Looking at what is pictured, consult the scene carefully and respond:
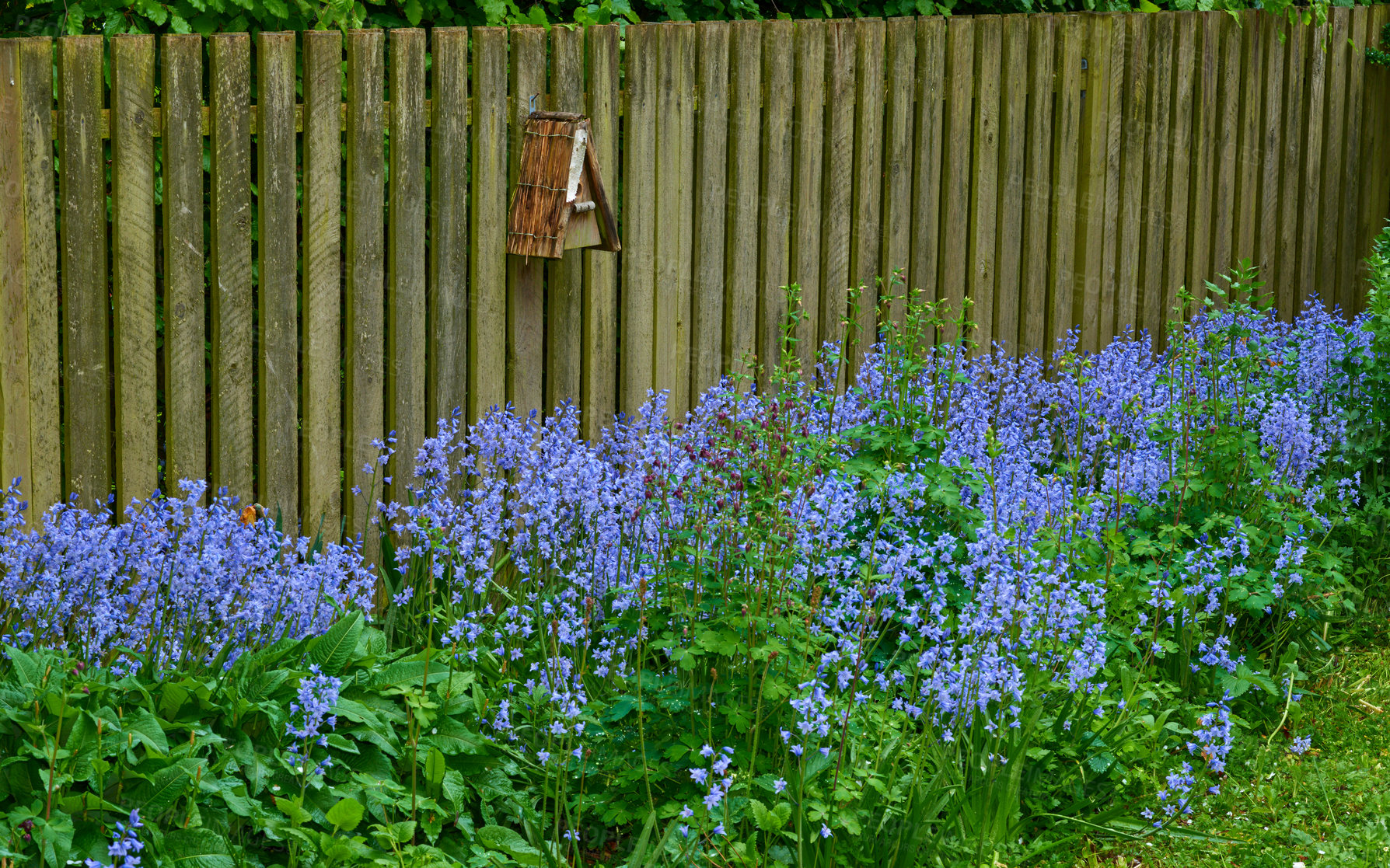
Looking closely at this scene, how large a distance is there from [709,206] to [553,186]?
0.80m

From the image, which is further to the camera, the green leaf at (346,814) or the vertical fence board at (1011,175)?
the vertical fence board at (1011,175)

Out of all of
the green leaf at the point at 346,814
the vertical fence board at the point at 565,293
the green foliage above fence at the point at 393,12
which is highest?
the green foliage above fence at the point at 393,12

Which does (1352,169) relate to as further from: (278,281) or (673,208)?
(278,281)

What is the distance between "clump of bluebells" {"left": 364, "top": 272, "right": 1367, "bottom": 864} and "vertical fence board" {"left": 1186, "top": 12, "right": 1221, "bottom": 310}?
1.93m

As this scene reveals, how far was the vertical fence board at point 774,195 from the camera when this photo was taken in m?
5.24

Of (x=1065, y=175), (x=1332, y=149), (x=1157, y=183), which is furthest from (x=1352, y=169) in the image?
(x=1065, y=175)

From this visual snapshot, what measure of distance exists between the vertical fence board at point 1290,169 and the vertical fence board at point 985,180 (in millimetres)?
2209

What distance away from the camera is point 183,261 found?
4.01 metres

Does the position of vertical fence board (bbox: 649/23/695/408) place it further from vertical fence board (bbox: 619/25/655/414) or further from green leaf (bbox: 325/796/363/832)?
green leaf (bbox: 325/796/363/832)

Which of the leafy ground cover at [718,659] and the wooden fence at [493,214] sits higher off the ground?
the wooden fence at [493,214]

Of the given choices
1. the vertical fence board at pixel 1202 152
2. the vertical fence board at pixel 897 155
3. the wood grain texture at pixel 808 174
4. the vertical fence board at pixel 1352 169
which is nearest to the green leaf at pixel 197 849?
the wood grain texture at pixel 808 174

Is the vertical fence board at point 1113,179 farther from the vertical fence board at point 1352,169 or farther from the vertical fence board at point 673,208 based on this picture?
the vertical fence board at point 673,208

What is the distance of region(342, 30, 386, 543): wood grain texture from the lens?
167 inches

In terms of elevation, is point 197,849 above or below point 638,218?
below
